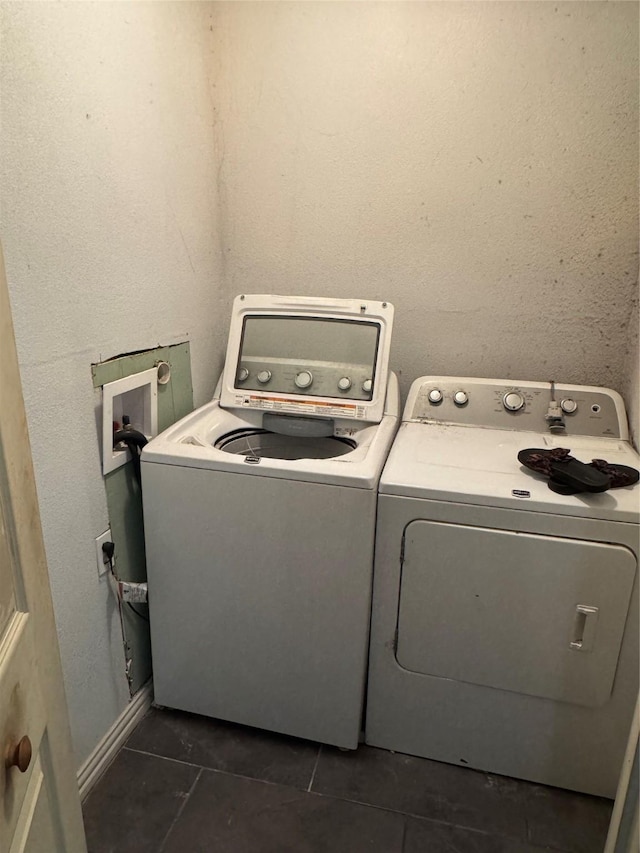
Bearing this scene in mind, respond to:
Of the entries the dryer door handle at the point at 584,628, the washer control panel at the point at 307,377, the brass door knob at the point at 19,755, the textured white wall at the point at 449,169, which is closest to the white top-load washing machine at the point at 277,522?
the washer control panel at the point at 307,377

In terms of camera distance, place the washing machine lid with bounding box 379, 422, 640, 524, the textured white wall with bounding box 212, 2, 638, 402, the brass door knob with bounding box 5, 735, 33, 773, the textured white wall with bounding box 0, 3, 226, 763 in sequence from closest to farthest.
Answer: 1. the brass door knob with bounding box 5, 735, 33, 773
2. the textured white wall with bounding box 0, 3, 226, 763
3. the washing machine lid with bounding box 379, 422, 640, 524
4. the textured white wall with bounding box 212, 2, 638, 402

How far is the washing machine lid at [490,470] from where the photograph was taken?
1.27m

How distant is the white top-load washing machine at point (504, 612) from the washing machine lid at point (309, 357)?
0.80 feet

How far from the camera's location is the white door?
0.68 m

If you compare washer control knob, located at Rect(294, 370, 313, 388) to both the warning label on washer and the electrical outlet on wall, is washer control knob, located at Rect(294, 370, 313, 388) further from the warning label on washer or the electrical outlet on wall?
the electrical outlet on wall

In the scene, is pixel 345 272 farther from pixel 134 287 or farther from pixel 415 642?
pixel 415 642

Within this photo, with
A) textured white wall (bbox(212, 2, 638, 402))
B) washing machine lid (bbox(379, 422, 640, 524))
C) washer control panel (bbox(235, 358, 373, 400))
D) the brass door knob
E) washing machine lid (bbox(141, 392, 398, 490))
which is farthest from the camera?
washer control panel (bbox(235, 358, 373, 400))

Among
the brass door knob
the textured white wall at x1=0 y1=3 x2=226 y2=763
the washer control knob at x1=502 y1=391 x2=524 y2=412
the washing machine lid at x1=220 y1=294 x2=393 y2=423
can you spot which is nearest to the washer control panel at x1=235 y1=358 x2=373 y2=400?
the washing machine lid at x1=220 y1=294 x2=393 y2=423

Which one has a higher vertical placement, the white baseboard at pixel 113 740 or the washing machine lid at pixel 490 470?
the washing machine lid at pixel 490 470

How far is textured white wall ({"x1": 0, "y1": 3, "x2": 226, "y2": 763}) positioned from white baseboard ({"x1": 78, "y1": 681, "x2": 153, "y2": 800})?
0.04 meters

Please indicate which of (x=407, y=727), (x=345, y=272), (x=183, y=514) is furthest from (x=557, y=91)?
(x=407, y=727)

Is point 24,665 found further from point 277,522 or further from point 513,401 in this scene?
point 513,401

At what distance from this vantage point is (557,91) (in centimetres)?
162

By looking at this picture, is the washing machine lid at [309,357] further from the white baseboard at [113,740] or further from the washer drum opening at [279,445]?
the white baseboard at [113,740]
